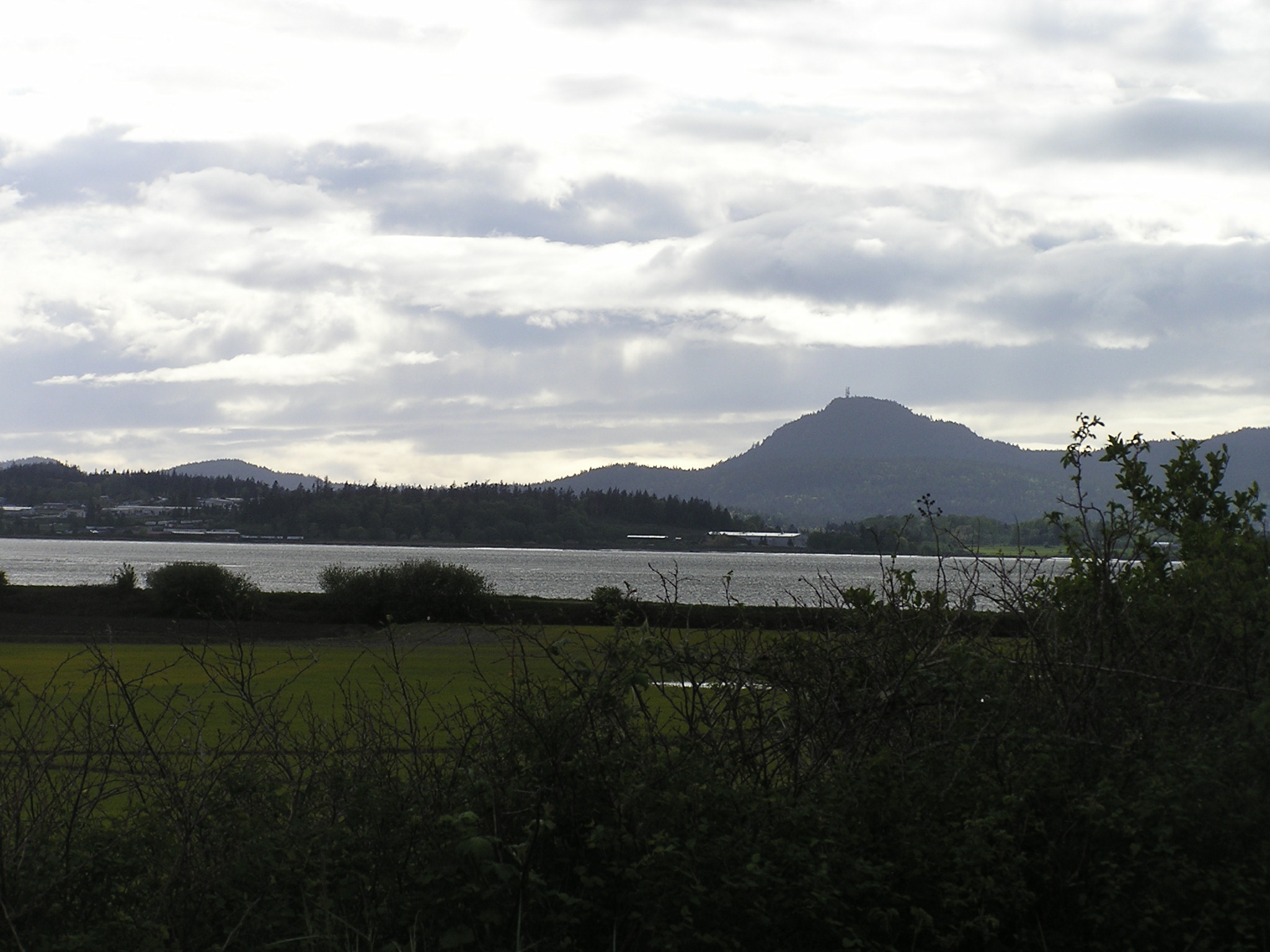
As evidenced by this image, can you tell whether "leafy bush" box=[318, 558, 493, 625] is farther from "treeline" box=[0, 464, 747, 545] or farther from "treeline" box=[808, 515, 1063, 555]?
"treeline" box=[0, 464, 747, 545]

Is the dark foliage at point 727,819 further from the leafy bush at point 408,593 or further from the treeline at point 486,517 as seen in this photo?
the treeline at point 486,517

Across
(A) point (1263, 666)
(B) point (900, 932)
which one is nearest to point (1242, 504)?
(A) point (1263, 666)

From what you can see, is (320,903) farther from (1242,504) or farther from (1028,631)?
(1242,504)

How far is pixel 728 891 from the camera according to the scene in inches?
184

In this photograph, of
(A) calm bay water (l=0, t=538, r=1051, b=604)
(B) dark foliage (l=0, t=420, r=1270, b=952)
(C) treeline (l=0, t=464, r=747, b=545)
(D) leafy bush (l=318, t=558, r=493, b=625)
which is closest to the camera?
(B) dark foliage (l=0, t=420, r=1270, b=952)

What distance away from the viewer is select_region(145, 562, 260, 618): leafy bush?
35031mm

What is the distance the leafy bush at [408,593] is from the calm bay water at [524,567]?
6.50 m

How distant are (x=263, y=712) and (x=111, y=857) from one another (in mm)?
1131

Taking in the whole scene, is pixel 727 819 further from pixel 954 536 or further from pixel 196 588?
pixel 196 588

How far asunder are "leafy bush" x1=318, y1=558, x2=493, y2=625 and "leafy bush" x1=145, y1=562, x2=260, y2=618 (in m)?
3.02

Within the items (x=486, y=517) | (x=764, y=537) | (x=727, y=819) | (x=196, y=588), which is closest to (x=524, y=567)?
(x=486, y=517)

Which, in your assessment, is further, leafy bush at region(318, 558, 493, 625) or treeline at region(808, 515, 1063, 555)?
leafy bush at region(318, 558, 493, 625)

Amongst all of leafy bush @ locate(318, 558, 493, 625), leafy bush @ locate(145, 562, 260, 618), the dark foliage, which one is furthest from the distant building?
the dark foliage

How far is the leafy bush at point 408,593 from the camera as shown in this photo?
1419 inches
